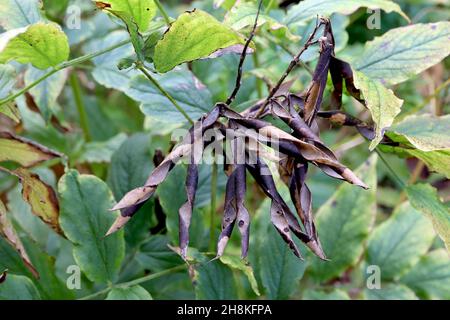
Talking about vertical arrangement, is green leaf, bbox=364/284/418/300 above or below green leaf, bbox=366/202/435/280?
below

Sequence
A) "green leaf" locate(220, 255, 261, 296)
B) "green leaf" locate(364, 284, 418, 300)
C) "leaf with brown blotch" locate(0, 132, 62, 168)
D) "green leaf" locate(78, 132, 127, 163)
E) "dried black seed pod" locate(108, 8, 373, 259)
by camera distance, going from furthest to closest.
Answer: "green leaf" locate(78, 132, 127, 163) → "green leaf" locate(364, 284, 418, 300) → "leaf with brown blotch" locate(0, 132, 62, 168) → "green leaf" locate(220, 255, 261, 296) → "dried black seed pod" locate(108, 8, 373, 259)

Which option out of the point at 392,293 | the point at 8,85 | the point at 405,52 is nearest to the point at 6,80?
the point at 8,85

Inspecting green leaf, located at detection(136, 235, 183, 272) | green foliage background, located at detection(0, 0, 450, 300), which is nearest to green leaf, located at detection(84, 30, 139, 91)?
green foliage background, located at detection(0, 0, 450, 300)

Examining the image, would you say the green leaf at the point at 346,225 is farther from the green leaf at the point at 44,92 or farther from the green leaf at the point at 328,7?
the green leaf at the point at 44,92

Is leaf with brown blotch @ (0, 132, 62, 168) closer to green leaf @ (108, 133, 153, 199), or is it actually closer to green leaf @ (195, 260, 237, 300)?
green leaf @ (108, 133, 153, 199)

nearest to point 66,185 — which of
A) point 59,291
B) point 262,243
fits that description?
point 59,291

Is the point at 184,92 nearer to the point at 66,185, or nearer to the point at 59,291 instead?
the point at 66,185

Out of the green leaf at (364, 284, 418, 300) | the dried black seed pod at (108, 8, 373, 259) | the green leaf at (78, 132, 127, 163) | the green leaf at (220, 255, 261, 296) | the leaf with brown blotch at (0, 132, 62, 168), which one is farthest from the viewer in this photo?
the green leaf at (78, 132, 127, 163)
